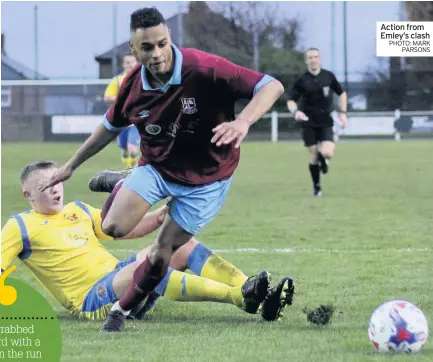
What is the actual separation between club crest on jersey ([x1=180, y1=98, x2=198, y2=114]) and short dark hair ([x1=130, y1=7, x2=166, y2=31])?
434mm

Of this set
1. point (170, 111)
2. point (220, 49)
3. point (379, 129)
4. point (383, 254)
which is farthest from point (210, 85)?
point (220, 49)

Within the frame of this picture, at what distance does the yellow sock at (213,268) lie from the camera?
6.07 metres

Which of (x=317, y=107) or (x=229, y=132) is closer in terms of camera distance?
(x=229, y=132)

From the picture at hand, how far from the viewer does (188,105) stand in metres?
5.44

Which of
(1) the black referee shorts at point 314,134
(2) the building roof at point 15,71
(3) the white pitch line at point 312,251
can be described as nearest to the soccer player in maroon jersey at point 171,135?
(3) the white pitch line at point 312,251

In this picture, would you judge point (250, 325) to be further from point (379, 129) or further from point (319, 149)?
point (379, 129)

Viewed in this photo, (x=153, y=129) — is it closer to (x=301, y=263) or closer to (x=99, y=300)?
(x=99, y=300)

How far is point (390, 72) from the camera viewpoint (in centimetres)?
3944

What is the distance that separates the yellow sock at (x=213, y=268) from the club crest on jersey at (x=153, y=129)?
92 centimetres

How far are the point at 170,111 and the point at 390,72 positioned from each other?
3489cm

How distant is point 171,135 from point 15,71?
38.4 meters

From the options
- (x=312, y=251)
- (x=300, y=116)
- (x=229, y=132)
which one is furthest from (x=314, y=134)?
(x=229, y=132)

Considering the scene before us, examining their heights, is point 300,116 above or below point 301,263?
above

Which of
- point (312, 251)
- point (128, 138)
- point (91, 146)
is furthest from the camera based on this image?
point (128, 138)
